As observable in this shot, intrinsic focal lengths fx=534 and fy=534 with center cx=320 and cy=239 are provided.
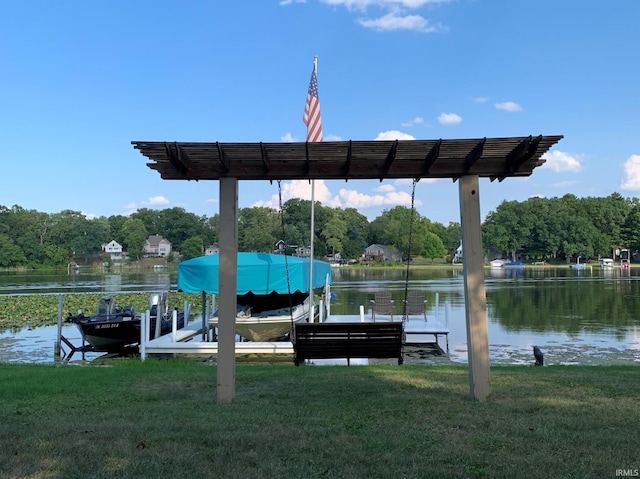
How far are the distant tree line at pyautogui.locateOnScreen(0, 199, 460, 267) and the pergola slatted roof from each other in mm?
77672

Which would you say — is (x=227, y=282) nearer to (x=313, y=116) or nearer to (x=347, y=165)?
(x=347, y=165)

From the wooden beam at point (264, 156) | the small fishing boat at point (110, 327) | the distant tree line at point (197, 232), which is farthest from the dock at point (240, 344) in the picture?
the distant tree line at point (197, 232)

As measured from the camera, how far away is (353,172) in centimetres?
619

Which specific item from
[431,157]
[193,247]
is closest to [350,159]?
[431,157]

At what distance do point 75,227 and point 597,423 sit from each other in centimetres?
12397

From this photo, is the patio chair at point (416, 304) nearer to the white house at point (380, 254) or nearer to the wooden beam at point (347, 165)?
the wooden beam at point (347, 165)

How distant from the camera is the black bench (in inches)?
338

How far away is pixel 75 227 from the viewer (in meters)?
116

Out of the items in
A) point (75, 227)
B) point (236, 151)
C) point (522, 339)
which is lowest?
point (522, 339)

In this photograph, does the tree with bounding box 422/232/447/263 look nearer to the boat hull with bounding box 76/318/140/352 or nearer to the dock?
the dock

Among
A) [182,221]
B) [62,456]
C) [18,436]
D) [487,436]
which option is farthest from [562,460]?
[182,221]

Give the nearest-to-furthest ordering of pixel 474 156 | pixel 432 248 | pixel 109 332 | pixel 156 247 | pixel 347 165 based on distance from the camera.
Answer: pixel 474 156 < pixel 347 165 < pixel 109 332 < pixel 432 248 < pixel 156 247

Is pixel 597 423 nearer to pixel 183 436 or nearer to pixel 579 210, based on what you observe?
pixel 183 436

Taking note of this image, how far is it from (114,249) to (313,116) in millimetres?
124893
